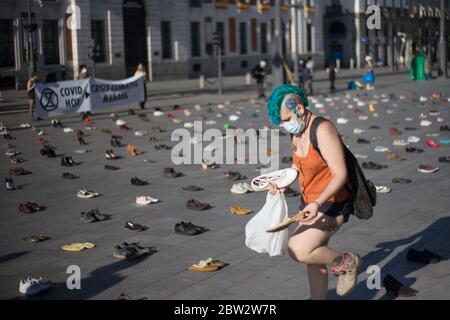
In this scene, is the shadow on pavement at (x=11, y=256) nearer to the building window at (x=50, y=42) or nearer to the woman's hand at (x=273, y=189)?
the woman's hand at (x=273, y=189)

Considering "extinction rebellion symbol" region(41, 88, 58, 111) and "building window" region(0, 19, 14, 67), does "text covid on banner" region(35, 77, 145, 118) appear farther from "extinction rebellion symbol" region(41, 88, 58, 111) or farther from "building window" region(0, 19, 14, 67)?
"building window" region(0, 19, 14, 67)

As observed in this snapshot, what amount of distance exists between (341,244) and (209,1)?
5214cm


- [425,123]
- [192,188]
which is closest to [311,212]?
[192,188]

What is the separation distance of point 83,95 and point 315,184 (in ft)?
63.8

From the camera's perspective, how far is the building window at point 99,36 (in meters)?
45.8

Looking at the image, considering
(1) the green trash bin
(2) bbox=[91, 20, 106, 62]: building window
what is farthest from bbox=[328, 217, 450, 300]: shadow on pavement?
(2) bbox=[91, 20, 106, 62]: building window

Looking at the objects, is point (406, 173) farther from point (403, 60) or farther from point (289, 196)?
point (403, 60)

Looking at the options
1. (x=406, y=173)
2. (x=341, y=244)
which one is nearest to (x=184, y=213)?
(x=341, y=244)

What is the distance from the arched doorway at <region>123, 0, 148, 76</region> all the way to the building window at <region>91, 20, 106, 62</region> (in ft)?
8.44

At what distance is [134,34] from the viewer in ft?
163

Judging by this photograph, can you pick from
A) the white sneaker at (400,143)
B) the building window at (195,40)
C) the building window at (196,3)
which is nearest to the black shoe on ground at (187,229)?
the white sneaker at (400,143)

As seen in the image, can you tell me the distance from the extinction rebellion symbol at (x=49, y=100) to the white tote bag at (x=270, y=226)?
18.2 m

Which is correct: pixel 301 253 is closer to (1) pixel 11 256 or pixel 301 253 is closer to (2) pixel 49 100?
(1) pixel 11 256

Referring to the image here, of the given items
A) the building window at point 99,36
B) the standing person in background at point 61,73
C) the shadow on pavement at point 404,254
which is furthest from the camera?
the building window at point 99,36
